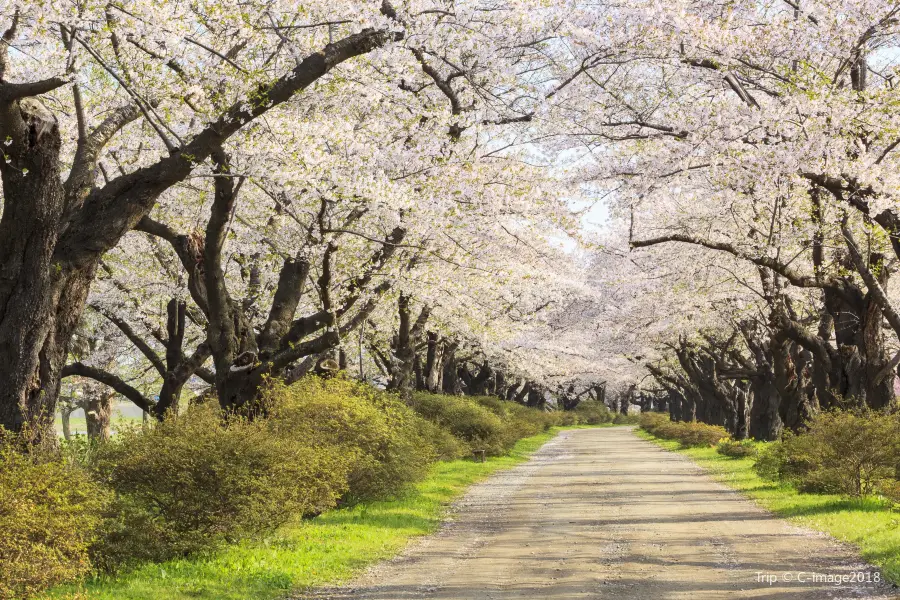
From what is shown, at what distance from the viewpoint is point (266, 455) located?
1117 cm

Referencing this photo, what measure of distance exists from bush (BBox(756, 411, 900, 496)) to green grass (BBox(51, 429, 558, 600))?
24.3 feet

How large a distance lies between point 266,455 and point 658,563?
524 centimetres

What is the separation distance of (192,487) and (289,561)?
5.06ft

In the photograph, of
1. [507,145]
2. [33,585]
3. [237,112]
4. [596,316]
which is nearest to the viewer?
[33,585]

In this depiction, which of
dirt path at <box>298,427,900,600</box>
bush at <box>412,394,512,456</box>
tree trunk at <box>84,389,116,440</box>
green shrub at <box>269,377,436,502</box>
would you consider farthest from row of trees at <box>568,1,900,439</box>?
tree trunk at <box>84,389,116,440</box>

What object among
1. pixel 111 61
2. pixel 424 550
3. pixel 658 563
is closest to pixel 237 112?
pixel 111 61

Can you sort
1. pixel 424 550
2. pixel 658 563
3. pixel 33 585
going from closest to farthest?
pixel 33 585, pixel 658 563, pixel 424 550

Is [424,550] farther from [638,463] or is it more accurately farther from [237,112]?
[638,463]

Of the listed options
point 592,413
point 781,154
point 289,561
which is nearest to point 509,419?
point 781,154

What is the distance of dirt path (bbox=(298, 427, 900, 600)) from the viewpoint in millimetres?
9297

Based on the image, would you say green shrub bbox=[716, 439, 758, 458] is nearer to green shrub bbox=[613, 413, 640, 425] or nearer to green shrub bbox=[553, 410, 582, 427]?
green shrub bbox=[553, 410, 582, 427]

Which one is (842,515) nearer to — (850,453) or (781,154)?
(850,453)

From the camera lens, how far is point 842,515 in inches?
555

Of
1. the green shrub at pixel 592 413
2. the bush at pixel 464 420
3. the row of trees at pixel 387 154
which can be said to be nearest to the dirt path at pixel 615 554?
the row of trees at pixel 387 154
